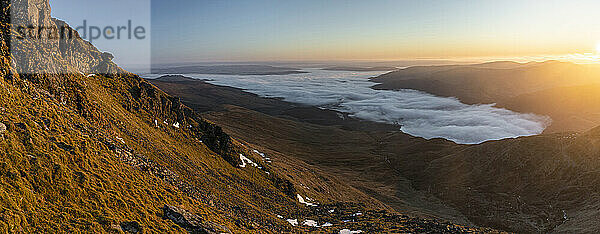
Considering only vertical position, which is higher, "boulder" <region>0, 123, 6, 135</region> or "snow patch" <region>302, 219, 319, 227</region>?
"boulder" <region>0, 123, 6, 135</region>

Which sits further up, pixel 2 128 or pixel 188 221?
pixel 2 128

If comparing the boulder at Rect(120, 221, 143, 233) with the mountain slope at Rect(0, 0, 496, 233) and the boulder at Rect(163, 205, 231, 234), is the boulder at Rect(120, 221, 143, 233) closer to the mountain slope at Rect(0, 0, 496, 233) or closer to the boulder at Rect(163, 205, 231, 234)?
the mountain slope at Rect(0, 0, 496, 233)

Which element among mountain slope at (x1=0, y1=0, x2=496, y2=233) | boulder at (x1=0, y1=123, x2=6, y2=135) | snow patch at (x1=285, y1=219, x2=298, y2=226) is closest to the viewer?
mountain slope at (x1=0, y1=0, x2=496, y2=233)

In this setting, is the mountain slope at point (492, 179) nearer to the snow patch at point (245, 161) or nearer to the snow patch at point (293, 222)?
the snow patch at point (245, 161)

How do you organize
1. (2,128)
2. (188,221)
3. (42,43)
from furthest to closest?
1. (42,43)
2. (188,221)
3. (2,128)

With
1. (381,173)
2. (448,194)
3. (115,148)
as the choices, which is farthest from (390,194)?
(115,148)

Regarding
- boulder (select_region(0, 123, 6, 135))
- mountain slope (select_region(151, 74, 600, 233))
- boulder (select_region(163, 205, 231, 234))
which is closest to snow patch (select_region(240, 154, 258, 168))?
boulder (select_region(163, 205, 231, 234))

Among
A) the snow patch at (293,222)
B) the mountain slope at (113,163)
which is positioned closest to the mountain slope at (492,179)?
the mountain slope at (113,163)

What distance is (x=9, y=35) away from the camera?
101 ft

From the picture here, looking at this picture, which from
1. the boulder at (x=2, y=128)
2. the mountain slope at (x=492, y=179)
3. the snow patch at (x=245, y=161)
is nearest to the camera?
the boulder at (x=2, y=128)

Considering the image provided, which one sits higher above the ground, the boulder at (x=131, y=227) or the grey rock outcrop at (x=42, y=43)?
the grey rock outcrop at (x=42, y=43)

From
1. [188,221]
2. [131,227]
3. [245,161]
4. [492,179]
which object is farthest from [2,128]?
[492,179]

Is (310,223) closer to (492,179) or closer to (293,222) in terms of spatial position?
(293,222)

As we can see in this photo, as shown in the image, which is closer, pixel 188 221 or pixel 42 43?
pixel 188 221
